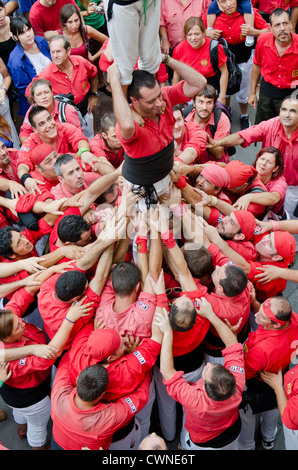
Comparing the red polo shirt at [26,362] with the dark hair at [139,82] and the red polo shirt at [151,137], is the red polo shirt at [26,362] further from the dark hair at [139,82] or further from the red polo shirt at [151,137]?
the dark hair at [139,82]

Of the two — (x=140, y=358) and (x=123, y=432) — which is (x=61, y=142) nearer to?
(x=140, y=358)

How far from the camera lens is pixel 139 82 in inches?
106

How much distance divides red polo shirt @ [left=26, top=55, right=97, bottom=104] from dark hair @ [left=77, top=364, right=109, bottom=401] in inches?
150

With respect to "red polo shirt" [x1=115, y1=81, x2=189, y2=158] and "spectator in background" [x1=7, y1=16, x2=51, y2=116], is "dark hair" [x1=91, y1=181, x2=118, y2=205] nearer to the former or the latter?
"red polo shirt" [x1=115, y1=81, x2=189, y2=158]

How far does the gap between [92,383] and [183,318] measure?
72 centimetres

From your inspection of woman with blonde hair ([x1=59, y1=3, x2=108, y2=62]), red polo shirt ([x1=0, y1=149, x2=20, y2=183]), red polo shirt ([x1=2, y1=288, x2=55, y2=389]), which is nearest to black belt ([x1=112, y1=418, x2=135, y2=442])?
red polo shirt ([x1=2, y1=288, x2=55, y2=389])

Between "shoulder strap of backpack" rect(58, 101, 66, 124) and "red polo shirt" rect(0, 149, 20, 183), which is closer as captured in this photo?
"red polo shirt" rect(0, 149, 20, 183)

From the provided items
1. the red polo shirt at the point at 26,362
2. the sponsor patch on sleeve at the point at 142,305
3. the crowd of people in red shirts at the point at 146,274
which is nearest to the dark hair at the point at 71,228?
the crowd of people in red shirts at the point at 146,274

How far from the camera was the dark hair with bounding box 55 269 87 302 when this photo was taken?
10.2 feet

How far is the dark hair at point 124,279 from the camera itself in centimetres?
316

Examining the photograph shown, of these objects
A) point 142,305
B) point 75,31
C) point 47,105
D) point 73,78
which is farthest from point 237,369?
point 75,31

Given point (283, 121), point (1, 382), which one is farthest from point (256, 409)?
point (283, 121)

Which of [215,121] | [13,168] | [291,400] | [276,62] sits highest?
[276,62]

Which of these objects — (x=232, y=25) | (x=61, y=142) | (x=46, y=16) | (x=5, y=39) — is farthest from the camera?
(x=46, y=16)
